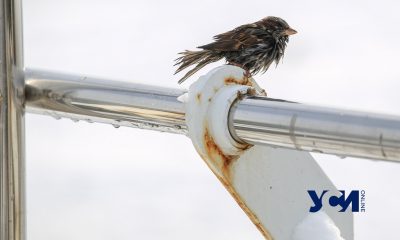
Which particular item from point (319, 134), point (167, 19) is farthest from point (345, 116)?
point (167, 19)

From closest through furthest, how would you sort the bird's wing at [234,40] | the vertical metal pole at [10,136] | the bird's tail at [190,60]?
the vertical metal pole at [10,136] → the bird's tail at [190,60] → the bird's wing at [234,40]

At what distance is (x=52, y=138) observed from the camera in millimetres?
4105

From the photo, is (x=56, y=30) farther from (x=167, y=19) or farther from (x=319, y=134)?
(x=319, y=134)

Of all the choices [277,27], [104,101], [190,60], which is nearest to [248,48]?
[277,27]

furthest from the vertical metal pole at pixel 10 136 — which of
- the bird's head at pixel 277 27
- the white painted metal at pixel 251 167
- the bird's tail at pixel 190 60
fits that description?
the bird's head at pixel 277 27

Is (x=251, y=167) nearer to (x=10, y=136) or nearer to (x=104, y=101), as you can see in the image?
(x=104, y=101)

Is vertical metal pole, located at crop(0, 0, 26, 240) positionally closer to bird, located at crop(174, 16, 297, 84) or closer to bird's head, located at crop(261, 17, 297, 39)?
bird, located at crop(174, 16, 297, 84)

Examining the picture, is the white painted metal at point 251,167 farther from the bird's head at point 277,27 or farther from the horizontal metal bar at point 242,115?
the bird's head at point 277,27

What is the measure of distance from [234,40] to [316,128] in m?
2.95

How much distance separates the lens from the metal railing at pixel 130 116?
1.28 metres

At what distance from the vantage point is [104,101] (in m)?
1.77

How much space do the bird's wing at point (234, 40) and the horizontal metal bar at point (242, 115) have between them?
223 cm

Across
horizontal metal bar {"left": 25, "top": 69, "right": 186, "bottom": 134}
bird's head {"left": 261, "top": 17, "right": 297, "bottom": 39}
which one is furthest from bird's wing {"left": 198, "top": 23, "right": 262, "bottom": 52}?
horizontal metal bar {"left": 25, "top": 69, "right": 186, "bottom": 134}

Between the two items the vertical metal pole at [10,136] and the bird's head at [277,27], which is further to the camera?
the bird's head at [277,27]
